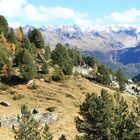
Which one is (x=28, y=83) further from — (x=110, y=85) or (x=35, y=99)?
(x=110, y=85)

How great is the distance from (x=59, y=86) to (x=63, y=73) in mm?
12032

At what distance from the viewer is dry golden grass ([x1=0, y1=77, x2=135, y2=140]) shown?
97.8m

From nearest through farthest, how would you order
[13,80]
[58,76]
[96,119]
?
1. [96,119]
2. [13,80]
3. [58,76]

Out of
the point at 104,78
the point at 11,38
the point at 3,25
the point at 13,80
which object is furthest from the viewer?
the point at 3,25

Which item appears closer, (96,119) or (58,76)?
(96,119)

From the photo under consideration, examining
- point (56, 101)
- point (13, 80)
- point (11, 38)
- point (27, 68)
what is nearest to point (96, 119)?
point (56, 101)

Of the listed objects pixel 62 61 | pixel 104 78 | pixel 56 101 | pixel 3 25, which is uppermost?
pixel 3 25

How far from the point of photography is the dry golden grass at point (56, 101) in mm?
97750

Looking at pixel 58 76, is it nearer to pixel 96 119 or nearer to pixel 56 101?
pixel 56 101

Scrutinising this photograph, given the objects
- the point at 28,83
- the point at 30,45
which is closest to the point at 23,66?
the point at 28,83

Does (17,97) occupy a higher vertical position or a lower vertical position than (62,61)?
lower

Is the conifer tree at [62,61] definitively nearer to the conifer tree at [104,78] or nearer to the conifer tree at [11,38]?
the conifer tree at [11,38]

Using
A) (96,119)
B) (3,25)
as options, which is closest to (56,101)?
(96,119)

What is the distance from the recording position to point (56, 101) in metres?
115
